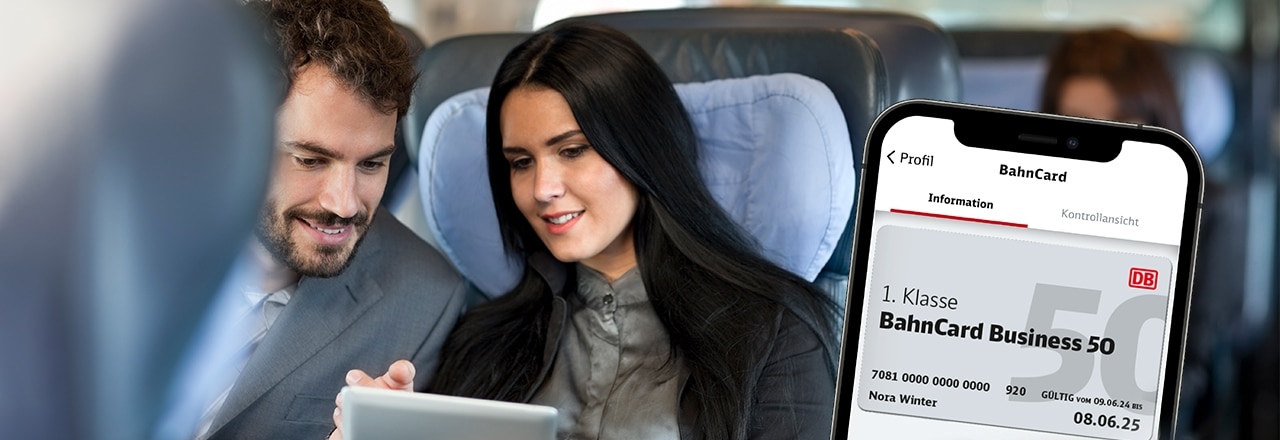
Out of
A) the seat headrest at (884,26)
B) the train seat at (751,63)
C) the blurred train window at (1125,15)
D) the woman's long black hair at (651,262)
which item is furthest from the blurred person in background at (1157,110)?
the woman's long black hair at (651,262)

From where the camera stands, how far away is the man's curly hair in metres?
0.65

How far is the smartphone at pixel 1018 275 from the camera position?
0.66m

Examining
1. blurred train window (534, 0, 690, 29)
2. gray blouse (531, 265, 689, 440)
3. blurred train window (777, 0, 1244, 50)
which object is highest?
blurred train window (534, 0, 690, 29)

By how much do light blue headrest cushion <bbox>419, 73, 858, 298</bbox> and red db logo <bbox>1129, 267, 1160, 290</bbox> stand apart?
0.27 meters

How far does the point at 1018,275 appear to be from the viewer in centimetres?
67

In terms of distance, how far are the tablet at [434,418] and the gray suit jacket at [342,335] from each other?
0.08 m

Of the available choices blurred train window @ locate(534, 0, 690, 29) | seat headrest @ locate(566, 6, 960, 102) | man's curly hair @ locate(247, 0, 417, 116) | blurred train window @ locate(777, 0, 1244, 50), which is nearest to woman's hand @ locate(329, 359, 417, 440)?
man's curly hair @ locate(247, 0, 417, 116)

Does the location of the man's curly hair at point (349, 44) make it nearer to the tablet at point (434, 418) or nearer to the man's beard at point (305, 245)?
the man's beard at point (305, 245)

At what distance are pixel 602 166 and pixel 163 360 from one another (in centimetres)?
35

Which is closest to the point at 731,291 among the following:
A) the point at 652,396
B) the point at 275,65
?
the point at 652,396

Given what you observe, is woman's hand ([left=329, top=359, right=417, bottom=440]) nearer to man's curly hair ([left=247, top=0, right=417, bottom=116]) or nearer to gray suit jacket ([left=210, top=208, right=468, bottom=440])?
gray suit jacket ([left=210, top=208, right=468, bottom=440])

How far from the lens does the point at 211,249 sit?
537mm

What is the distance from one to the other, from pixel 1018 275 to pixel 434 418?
13.2 inches

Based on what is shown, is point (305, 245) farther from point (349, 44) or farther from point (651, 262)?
point (651, 262)
